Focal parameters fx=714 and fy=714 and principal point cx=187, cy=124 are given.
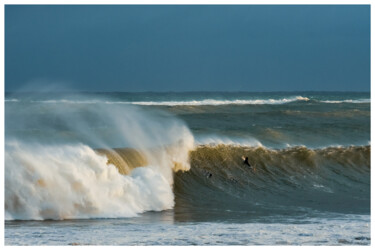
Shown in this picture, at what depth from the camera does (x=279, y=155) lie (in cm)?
1642

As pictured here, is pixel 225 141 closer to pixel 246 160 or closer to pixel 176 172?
pixel 246 160

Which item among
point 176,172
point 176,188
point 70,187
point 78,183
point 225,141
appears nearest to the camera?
point 70,187

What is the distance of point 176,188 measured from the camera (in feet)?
41.1

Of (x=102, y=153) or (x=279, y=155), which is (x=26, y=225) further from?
(x=279, y=155)

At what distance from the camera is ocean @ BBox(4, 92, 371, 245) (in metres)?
8.26

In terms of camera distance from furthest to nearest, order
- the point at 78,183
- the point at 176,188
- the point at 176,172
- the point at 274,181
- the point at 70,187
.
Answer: the point at 274,181
the point at 176,172
the point at 176,188
the point at 78,183
the point at 70,187

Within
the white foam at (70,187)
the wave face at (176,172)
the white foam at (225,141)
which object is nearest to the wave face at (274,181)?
the wave face at (176,172)

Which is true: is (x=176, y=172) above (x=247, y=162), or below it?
below

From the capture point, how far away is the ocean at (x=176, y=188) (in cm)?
826

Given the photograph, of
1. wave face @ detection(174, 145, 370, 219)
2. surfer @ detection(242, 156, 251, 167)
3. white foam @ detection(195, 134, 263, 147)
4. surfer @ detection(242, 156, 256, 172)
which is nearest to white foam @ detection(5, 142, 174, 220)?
wave face @ detection(174, 145, 370, 219)

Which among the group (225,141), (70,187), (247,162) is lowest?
(70,187)

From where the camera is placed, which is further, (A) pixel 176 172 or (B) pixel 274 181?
(B) pixel 274 181

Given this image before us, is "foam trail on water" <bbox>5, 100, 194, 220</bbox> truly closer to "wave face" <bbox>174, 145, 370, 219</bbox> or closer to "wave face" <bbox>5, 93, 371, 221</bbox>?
"wave face" <bbox>5, 93, 371, 221</bbox>

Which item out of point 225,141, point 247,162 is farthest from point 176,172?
point 225,141
